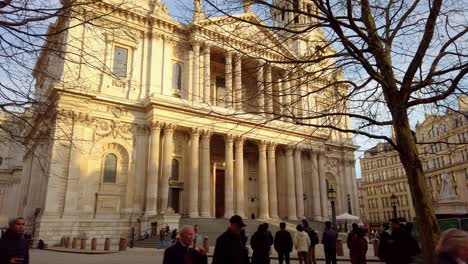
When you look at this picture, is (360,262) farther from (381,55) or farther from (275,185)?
(275,185)

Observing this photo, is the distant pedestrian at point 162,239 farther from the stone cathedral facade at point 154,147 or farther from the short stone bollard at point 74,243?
the short stone bollard at point 74,243

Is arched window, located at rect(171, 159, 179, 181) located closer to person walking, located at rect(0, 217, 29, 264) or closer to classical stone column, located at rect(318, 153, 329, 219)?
classical stone column, located at rect(318, 153, 329, 219)

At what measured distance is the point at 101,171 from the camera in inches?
1122

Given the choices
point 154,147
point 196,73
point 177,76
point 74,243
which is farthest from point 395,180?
point 74,243

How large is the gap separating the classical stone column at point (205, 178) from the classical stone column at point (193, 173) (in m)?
0.67

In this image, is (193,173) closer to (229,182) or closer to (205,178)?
(205,178)

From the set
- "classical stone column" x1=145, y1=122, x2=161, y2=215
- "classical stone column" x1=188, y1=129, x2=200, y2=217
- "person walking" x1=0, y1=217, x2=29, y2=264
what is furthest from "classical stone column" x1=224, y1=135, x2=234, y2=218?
"person walking" x1=0, y1=217, x2=29, y2=264

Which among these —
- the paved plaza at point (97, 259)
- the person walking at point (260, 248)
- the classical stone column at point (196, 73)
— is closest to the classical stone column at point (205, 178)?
the classical stone column at point (196, 73)

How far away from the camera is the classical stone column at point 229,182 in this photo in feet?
100

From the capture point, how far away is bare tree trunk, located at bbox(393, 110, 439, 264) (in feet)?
24.0

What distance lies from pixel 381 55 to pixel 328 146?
36.9 metres

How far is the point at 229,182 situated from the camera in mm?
31172

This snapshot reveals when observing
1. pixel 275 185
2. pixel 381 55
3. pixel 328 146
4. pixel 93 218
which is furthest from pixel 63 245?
pixel 328 146

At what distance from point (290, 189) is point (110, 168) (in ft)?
53.8
